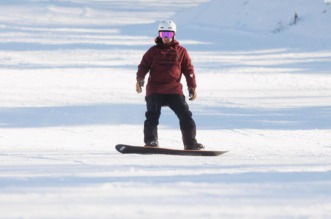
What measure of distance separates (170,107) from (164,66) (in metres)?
0.47

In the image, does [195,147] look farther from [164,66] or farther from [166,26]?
[166,26]

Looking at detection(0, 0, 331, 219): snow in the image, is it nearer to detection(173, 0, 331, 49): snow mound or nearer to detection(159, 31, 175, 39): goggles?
detection(173, 0, 331, 49): snow mound

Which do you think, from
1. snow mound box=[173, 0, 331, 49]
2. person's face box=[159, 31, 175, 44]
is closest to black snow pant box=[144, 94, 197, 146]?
person's face box=[159, 31, 175, 44]

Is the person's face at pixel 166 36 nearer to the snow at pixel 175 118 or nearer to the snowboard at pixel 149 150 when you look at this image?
the snowboard at pixel 149 150

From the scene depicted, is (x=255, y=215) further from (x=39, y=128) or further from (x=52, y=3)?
(x=52, y=3)

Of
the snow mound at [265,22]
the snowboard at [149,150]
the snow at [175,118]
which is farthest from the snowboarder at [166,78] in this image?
the snow mound at [265,22]

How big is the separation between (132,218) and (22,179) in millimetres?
1653

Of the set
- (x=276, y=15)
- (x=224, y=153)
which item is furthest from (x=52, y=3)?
(x=224, y=153)

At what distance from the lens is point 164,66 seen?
365 inches

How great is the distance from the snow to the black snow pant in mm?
469

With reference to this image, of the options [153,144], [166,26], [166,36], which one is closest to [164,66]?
[166,36]

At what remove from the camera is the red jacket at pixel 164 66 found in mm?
9227

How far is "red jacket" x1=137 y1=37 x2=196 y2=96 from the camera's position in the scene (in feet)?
30.3

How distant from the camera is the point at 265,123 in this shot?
12.8 metres
